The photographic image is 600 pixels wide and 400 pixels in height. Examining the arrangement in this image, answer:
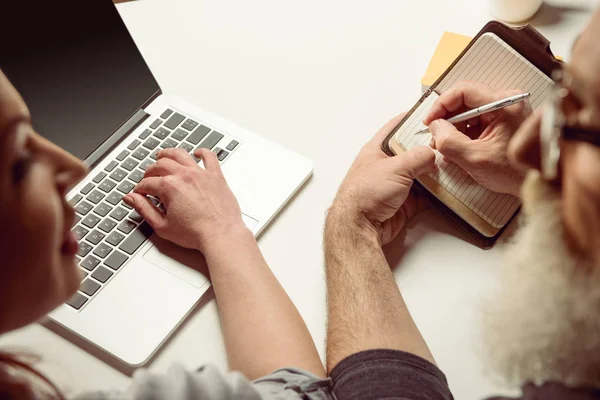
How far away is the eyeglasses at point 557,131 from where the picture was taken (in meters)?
0.41

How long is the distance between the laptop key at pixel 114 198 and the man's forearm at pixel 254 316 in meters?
0.16

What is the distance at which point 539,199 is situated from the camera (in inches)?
18.5

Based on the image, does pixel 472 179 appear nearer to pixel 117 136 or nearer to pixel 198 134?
pixel 198 134

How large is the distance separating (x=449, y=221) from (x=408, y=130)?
136 mm

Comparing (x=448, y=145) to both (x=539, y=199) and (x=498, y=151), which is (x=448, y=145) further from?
(x=539, y=199)

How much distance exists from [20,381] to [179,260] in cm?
26

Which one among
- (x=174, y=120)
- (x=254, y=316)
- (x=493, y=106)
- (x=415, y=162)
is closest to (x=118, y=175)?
(x=174, y=120)

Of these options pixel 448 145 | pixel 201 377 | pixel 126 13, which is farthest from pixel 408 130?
pixel 126 13

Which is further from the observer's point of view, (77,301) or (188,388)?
(77,301)

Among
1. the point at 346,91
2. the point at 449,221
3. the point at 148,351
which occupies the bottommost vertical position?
the point at 148,351

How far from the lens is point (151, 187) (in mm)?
812

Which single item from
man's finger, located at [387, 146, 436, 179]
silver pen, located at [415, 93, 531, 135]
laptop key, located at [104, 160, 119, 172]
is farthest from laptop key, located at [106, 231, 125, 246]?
silver pen, located at [415, 93, 531, 135]

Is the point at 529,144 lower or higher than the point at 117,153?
higher

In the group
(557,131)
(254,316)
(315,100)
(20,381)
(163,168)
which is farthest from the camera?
(315,100)
